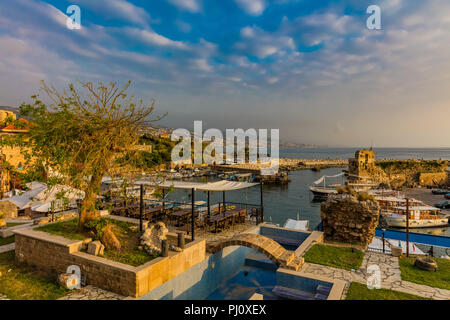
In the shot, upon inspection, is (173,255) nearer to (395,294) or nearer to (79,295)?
(79,295)

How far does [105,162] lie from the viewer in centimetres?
736

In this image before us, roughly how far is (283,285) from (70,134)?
7.39 m

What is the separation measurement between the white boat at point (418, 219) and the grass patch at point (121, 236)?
23.0m

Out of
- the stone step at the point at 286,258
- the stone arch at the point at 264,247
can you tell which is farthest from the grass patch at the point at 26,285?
the stone step at the point at 286,258

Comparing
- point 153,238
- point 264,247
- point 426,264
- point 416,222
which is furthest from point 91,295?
point 416,222

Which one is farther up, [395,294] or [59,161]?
[59,161]

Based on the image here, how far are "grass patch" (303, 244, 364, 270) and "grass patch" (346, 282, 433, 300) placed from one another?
135cm

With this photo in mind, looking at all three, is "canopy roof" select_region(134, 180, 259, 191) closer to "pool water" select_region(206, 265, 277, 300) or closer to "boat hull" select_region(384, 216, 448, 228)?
"pool water" select_region(206, 265, 277, 300)

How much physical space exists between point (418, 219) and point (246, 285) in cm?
2194

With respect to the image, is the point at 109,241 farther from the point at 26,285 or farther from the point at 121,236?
the point at 26,285

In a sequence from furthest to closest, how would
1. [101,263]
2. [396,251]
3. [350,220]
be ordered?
Answer: [350,220]
[396,251]
[101,263]

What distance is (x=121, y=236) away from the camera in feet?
25.5

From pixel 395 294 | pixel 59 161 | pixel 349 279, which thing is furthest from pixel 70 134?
pixel 395 294

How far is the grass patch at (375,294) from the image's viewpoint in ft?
18.4
